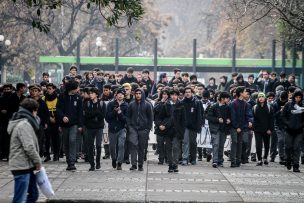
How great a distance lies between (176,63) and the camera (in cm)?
3962

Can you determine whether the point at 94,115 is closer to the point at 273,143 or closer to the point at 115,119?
the point at 115,119

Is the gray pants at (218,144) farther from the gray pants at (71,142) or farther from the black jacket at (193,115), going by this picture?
the gray pants at (71,142)

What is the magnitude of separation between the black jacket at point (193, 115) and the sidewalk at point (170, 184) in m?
0.95

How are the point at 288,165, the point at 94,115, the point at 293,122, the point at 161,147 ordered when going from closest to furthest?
1. the point at 94,115
2. the point at 293,122
3. the point at 288,165
4. the point at 161,147

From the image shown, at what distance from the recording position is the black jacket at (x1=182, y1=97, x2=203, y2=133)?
1964cm

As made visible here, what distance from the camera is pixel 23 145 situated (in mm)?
10773

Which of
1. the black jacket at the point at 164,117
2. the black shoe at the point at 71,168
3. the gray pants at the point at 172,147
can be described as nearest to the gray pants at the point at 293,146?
the gray pants at the point at 172,147

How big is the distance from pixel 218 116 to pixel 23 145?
9.33m

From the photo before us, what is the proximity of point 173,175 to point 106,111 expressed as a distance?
7.50 feet

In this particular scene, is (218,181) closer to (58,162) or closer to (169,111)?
(169,111)

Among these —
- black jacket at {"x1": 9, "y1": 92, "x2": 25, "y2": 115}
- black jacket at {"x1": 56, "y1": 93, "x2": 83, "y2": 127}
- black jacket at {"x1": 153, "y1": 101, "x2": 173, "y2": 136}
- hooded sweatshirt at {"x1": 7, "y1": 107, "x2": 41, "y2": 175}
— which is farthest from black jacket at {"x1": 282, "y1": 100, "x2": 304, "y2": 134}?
hooded sweatshirt at {"x1": 7, "y1": 107, "x2": 41, "y2": 175}

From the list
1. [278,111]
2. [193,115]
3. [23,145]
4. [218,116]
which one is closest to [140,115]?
[193,115]

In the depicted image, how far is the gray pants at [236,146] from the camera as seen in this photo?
19562 millimetres

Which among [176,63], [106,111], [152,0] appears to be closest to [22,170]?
[106,111]
